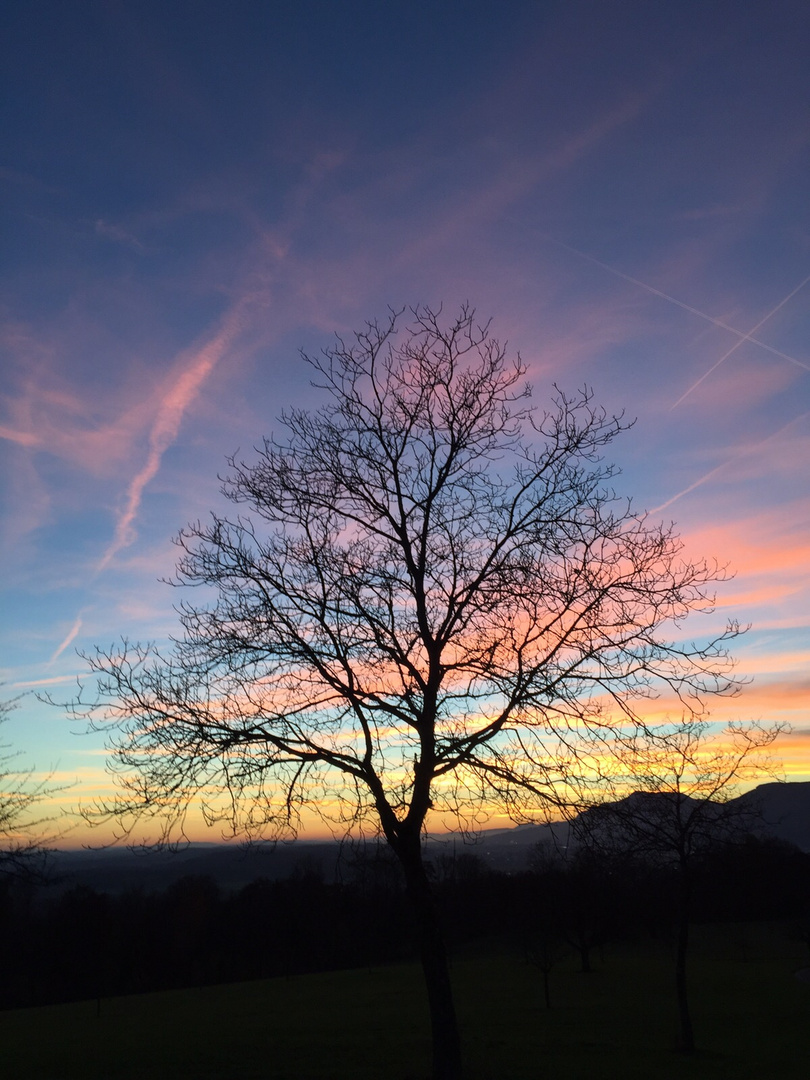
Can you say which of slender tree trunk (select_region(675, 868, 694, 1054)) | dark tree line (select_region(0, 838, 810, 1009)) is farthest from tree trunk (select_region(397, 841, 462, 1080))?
dark tree line (select_region(0, 838, 810, 1009))

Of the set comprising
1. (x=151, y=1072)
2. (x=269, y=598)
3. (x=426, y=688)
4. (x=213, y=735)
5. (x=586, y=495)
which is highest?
(x=586, y=495)

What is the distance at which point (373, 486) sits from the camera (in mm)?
11055

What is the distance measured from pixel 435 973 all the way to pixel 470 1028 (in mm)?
21878

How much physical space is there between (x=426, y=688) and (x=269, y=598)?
248 centimetres

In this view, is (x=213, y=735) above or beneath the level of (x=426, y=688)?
beneath

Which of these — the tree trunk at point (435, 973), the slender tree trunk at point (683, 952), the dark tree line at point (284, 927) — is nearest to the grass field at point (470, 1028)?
the slender tree trunk at point (683, 952)

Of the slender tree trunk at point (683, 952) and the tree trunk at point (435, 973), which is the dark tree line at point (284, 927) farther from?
the tree trunk at point (435, 973)

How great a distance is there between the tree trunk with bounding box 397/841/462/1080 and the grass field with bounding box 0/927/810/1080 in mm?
4540

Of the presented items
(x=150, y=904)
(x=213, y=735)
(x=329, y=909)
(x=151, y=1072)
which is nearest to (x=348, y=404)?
(x=213, y=735)

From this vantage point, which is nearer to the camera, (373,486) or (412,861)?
(412,861)

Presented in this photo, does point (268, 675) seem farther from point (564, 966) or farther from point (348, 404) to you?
point (564, 966)

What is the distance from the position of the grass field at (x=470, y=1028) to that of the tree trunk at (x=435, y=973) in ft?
14.9

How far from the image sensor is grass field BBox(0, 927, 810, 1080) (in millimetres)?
18766

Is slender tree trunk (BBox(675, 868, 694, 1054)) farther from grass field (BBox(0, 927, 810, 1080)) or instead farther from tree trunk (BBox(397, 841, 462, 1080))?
→ tree trunk (BBox(397, 841, 462, 1080))
